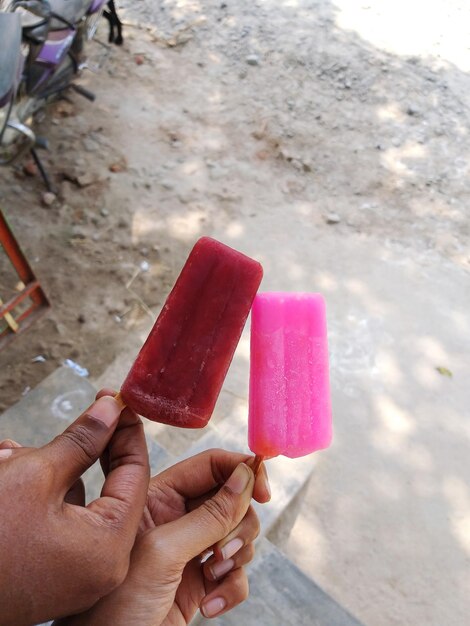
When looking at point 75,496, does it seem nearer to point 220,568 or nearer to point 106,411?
point 106,411

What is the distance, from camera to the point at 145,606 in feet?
4.38

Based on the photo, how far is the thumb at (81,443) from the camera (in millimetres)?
1188

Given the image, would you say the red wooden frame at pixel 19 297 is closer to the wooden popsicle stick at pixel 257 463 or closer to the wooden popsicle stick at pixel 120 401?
the wooden popsicle stick at pixel 120 401

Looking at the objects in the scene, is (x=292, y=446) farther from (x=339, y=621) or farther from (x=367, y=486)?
(x=367, y=486)

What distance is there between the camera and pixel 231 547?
166 cm

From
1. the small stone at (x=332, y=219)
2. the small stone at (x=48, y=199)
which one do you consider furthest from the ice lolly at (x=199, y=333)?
the small stone at (x=48, y=199)

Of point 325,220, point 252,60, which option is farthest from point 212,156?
point 252,60

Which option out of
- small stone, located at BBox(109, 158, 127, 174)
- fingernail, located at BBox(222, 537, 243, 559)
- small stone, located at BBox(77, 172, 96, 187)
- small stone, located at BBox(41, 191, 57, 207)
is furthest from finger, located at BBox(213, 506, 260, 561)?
small stone, located at BBox(109, 158, 127, 174)

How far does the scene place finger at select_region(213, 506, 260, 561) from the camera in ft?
5.41

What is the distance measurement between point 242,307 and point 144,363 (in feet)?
1.11

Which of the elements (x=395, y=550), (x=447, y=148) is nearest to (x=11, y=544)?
(x=395, y=550)

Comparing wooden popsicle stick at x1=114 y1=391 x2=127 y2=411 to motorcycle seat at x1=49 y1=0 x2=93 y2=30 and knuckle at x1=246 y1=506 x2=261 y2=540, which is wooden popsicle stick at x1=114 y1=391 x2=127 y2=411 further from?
motorcycle seat at x1=49 y1=0 x2=93 y2=30

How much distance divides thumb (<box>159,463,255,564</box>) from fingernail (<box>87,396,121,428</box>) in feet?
1.09

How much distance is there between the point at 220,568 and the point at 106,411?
2.44ft
